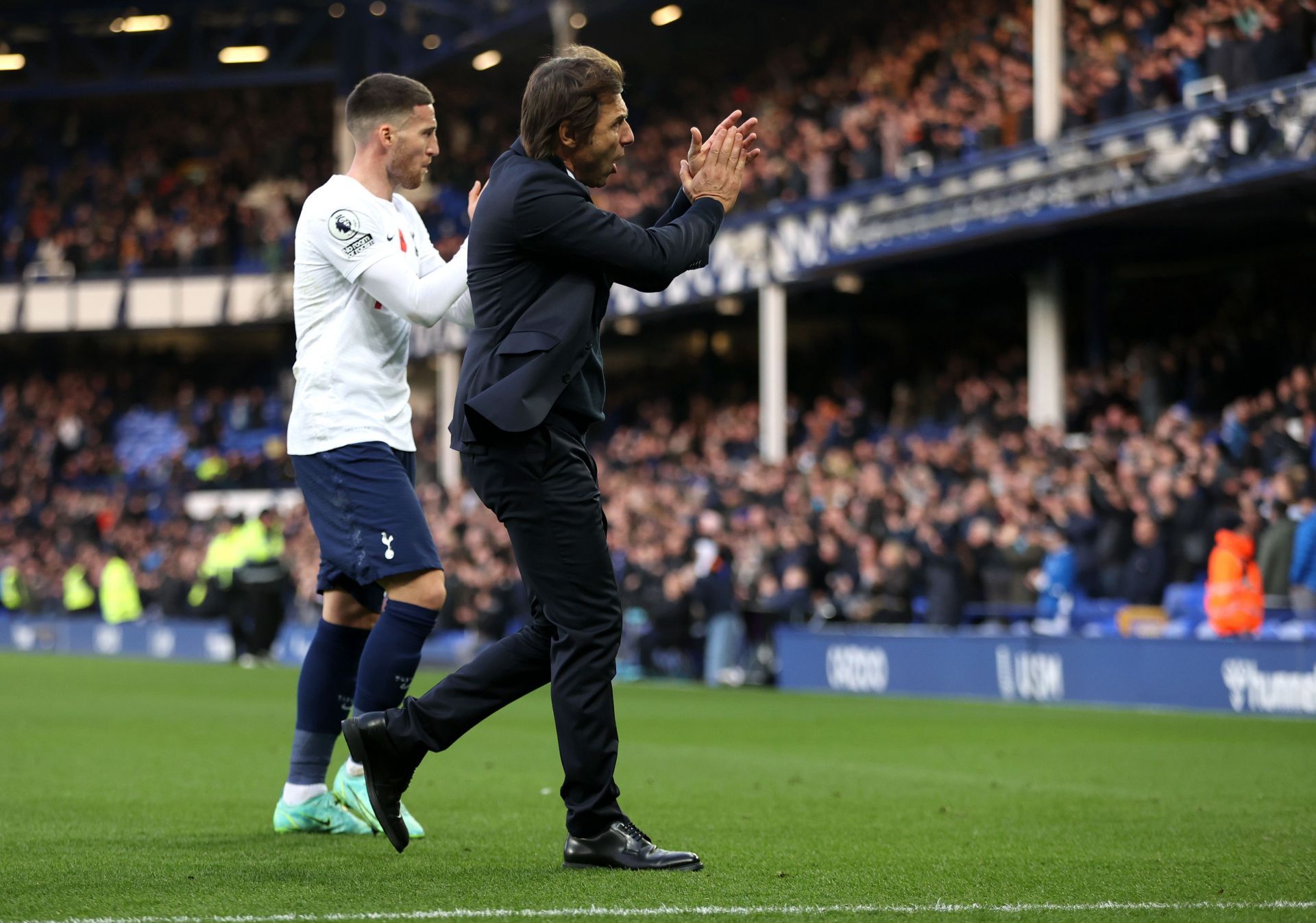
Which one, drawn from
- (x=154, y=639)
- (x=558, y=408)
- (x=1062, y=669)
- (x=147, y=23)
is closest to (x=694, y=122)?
(x=154, y=639)

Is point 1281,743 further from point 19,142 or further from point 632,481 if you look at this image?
point 19,142

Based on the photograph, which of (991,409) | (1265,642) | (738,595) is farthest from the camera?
(991,409)

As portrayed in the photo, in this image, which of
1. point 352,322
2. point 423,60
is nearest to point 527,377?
point 352,322

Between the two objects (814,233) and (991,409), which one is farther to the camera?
(814,233)

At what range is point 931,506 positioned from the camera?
69.0 ft

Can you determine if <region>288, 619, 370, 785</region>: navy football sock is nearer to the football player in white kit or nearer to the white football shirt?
the football player in white kit

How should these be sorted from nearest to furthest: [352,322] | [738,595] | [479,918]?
[479,918] → [352,322] → [738,595]

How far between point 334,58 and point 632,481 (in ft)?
64.6

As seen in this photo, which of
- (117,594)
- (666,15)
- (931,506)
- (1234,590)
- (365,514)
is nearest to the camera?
(365,514)

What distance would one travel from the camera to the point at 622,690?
19250mm

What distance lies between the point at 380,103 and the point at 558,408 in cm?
153

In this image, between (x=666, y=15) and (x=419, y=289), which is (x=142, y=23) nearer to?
(x=666, y=15)

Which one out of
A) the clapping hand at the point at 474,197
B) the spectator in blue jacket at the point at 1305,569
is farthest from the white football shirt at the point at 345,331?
the spectator in blue jacket at the point at 1305,569

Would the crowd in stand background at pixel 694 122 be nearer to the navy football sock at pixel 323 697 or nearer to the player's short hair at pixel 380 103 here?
the player's short hair at pixel 380 103
